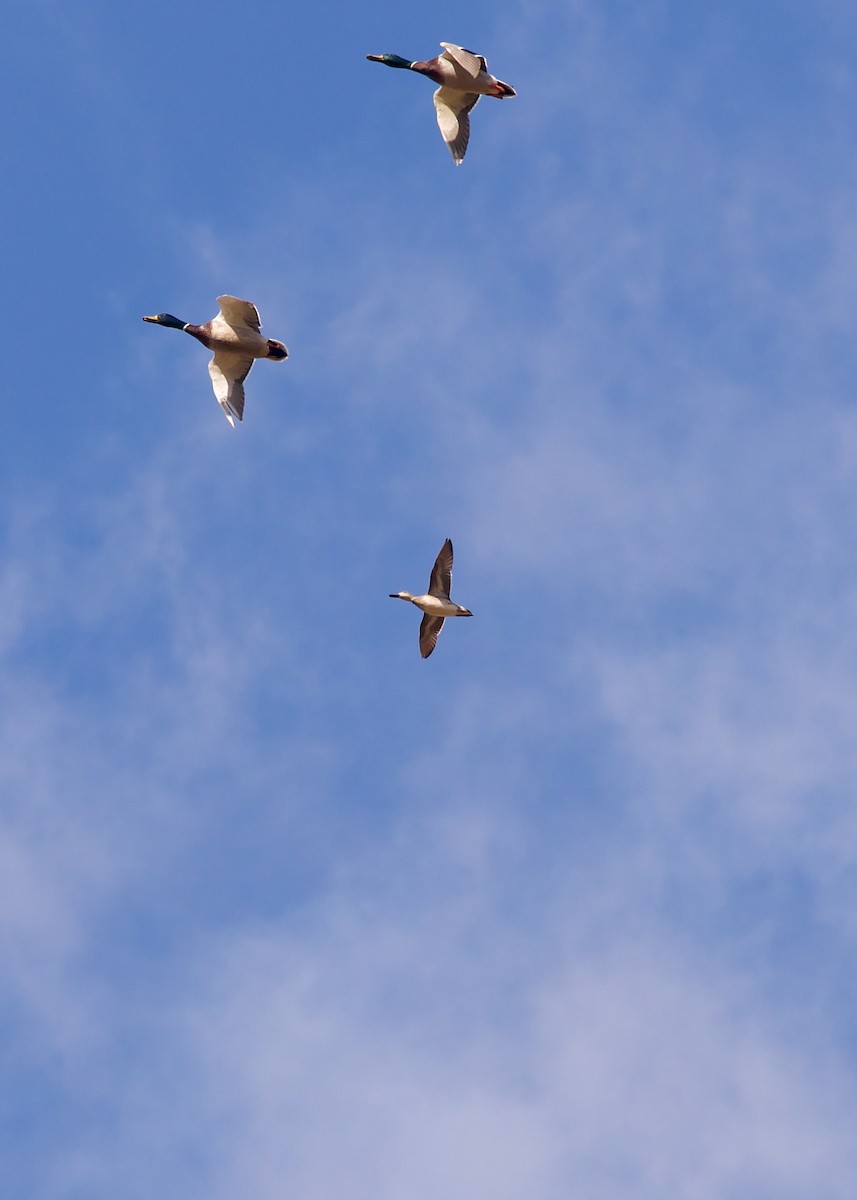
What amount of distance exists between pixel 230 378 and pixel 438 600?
36.4 ft

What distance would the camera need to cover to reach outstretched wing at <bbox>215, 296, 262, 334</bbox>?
60.0m

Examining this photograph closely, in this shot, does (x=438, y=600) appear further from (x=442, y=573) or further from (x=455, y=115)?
(x=455, y=115)

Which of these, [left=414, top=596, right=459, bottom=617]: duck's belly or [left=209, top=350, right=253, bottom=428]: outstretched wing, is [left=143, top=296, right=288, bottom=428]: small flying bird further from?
[left=414, top=596, right=459, bottom=617]: duck's belly

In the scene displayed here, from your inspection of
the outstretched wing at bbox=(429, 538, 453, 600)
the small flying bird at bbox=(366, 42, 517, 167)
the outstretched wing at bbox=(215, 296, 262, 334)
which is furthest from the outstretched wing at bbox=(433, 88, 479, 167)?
the outstretched wing at bbox=(429, 538, 453, 600)

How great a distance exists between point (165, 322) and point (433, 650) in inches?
588

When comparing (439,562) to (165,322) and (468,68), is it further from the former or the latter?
(468,68)

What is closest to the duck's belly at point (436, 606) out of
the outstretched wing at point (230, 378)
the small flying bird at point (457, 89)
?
the outstretched wing at point (230, 378)

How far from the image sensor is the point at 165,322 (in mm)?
65000

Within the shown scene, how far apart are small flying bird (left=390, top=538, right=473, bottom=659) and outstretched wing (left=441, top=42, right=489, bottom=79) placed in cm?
1621

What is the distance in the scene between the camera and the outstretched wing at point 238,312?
197 ft

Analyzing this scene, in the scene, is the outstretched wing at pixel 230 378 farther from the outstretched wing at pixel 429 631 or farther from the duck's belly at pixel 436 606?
the outstretched wing at pixel 429 631

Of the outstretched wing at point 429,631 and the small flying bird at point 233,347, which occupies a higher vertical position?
the small flying bird at point 233,347

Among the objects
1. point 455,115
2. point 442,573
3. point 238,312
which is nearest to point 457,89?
point 455,115

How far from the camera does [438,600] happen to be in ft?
217
